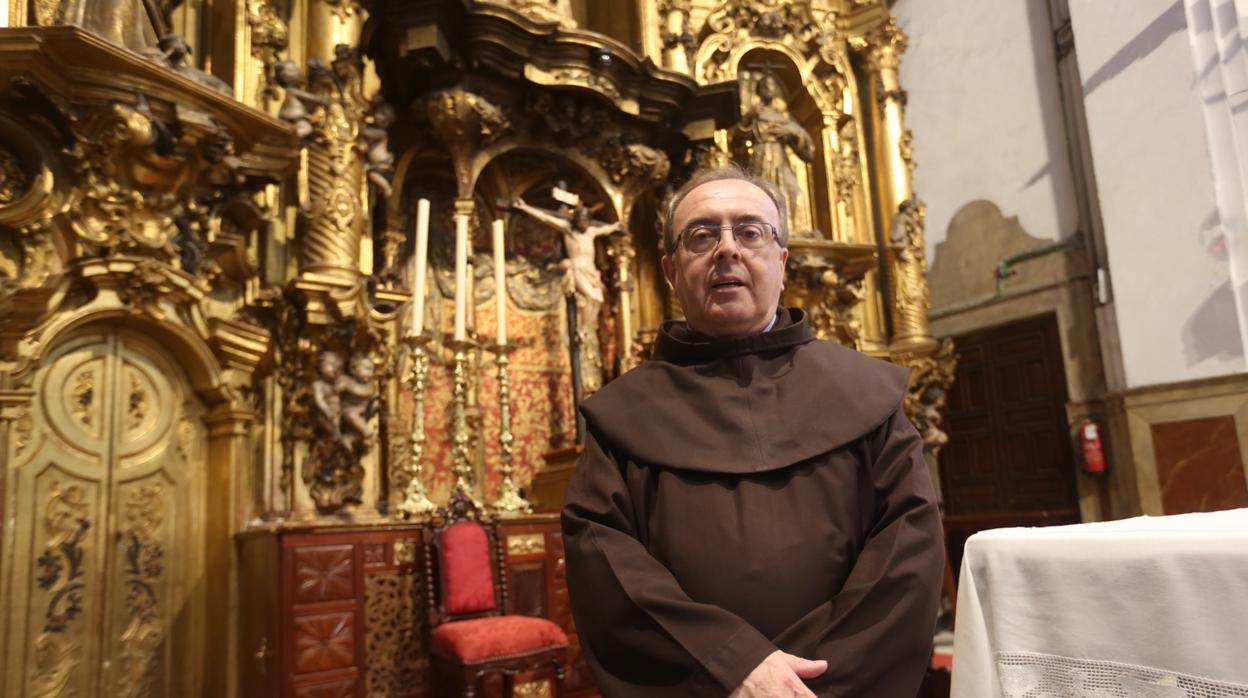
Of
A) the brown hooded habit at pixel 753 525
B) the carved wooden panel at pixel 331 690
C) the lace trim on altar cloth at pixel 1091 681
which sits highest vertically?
the brown hooded habit at pixel 753 525

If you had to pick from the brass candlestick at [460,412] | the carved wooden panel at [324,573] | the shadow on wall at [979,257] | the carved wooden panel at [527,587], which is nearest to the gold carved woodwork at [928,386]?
the shadow on wall at [979,257]

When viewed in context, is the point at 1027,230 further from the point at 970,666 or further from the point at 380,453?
the point at 970,666

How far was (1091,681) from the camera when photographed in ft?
4.93

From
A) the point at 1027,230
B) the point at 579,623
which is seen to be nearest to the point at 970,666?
the point at 579,623

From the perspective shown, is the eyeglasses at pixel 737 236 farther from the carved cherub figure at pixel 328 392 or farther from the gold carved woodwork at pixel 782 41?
the gold carved woodwork at pixel 782 41

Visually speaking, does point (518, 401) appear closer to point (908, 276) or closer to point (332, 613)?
point (332, 613)

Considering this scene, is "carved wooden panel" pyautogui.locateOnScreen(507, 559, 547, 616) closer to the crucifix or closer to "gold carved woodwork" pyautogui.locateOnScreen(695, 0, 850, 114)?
the crucifix

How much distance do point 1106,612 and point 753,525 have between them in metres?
0.64

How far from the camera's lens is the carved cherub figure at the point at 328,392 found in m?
4.64

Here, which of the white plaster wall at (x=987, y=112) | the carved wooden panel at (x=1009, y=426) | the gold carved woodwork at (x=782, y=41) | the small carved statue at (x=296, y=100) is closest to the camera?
the small carved statue at (x=296, y=100)

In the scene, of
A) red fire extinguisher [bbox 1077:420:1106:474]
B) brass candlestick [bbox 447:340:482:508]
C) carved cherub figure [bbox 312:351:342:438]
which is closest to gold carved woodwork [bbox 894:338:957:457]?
red fire extinguisher [bbox 1077:420:1106:474]

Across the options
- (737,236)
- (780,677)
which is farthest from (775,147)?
(780,677)

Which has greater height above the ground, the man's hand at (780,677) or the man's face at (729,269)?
the man's face at (729,269)

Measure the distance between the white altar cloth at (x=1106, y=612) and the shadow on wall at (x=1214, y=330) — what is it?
5.62 m
